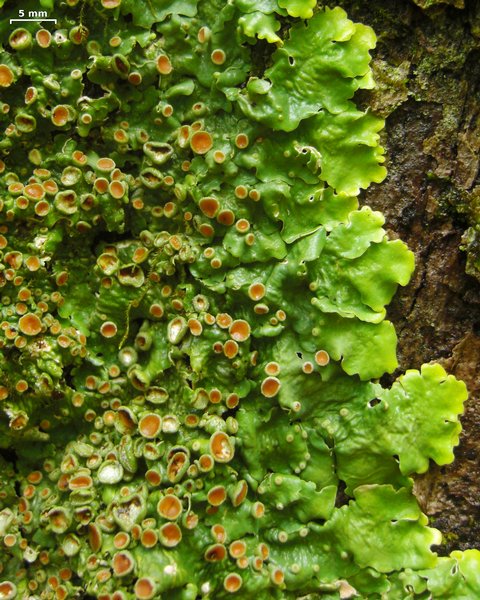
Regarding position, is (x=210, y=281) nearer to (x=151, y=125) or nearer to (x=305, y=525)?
(x=151, y=125)

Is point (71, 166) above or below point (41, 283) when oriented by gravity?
above

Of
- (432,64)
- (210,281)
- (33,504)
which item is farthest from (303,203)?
(33,504)

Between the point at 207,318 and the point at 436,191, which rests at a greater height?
the point at 436,191
